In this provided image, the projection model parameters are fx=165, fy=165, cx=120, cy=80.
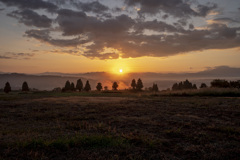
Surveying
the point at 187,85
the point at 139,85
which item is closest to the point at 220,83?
the point at 187,85

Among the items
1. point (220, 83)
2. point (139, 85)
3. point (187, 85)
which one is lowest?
point (187, 85)

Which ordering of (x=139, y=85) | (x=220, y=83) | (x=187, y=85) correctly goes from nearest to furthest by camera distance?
1. (x=220, y=83)
2. (x=187, y=85)
3. (x=139, y=85)

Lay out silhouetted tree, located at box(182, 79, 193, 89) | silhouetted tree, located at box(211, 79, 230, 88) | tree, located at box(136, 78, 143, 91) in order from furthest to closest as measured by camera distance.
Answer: tree, located at box(136, 78, 143, 91), silhouetted tree, located at box(182, 79, 193, 89), silhouetted tree, located at box(211, 79, 230, 88)

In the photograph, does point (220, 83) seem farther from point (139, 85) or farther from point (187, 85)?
point (139, 85)

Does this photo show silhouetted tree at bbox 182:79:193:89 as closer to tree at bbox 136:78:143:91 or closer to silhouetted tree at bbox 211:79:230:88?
tree at bbox 136:78:143:91

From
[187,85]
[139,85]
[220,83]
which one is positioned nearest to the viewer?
[220,83]

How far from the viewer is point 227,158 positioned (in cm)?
443

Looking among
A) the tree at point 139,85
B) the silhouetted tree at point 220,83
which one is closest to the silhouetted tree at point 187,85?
the tree at point 139,85

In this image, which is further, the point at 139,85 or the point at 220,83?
the point at 139,85

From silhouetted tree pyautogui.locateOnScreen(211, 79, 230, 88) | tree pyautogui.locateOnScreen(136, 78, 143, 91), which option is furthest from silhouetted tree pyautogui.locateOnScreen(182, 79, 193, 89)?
silhouetted tree pyautogui.locateOnScreen(211, 79, 230, 88)

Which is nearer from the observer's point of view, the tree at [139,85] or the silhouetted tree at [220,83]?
the silhouetted tree at [220,83]

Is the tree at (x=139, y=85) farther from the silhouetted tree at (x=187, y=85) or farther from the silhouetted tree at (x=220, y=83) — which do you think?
the silhouetted tree at (x=220, y=83)

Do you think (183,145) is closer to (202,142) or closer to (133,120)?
(202,142)

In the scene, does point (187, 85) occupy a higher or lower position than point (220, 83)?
lower
